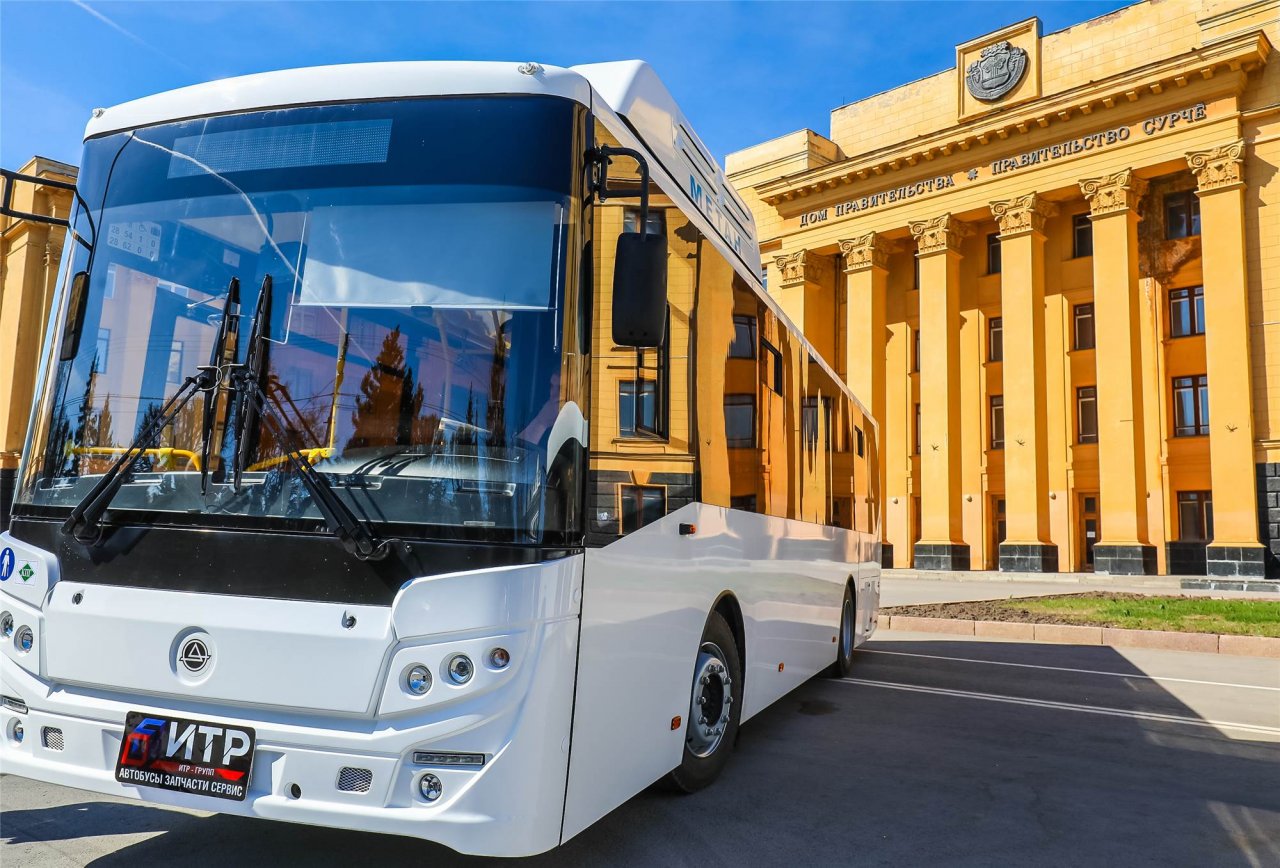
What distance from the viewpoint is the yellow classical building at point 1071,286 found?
2970cm

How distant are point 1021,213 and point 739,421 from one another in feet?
107

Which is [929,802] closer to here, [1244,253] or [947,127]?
[1244,253]

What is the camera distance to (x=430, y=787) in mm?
3191

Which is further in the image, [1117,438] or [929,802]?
[1117,438]

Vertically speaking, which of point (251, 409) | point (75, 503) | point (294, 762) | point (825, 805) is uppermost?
point (251, 409)

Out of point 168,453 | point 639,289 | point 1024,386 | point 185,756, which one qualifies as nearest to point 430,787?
point 185,756

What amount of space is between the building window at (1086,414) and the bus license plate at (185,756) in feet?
116

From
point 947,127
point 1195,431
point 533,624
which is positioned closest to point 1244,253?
point 1195,431

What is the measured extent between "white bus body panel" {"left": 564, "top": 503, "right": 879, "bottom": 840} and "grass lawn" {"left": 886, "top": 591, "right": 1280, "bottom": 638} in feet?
31.8

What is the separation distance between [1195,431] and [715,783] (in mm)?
32434

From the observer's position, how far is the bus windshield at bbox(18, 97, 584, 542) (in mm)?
3395

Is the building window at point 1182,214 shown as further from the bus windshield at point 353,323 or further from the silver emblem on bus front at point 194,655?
the silver emblem on bus front at point 194,655

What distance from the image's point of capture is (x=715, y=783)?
5.39 metres

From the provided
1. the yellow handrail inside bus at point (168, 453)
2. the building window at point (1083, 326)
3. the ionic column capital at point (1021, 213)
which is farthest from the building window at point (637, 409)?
the building window at point (1083, 326)
